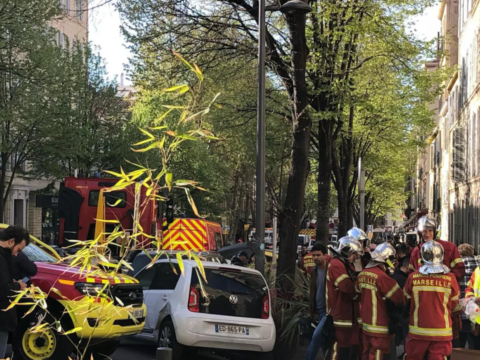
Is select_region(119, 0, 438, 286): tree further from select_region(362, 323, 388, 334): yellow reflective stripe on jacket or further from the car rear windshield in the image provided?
select_region(362, 323, 388, 334): yellow reflective stripe on jacket

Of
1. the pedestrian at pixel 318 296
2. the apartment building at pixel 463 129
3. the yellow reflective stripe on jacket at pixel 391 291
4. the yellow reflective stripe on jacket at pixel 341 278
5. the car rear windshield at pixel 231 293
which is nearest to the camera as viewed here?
the yellow reflective stripe on jacket at pixel 391 291

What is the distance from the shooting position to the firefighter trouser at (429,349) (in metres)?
7.55

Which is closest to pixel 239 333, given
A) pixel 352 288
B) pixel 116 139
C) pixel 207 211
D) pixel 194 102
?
pixel 352 288

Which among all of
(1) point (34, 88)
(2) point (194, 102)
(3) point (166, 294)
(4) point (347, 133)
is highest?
(1) point (34, 88)

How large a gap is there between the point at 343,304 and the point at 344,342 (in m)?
0.47

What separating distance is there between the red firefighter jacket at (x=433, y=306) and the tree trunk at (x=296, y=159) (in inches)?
Answer: 250

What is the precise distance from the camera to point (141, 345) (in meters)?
12.7

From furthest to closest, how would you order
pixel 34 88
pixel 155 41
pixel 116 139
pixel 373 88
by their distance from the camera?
pixel 116 139 → pixel 34 88 → pixel 373 88 → pixel 155 41

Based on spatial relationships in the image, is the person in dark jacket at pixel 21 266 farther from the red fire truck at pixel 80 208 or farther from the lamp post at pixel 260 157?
the red fire truck at pixel 80 208

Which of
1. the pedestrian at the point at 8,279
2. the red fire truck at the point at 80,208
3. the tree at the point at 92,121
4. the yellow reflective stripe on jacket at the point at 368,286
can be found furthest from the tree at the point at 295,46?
the tree at the point at 92,121

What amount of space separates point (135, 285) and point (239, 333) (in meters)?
1.61

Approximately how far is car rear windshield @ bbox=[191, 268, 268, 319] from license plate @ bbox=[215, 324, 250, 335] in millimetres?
182

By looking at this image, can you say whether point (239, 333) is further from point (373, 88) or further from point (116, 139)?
point (116, 139)

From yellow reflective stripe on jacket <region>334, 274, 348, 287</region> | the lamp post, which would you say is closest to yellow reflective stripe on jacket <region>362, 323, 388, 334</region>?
yellow reflective stripe on jacket <region>334, 274, 348, 287</region>
